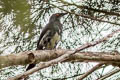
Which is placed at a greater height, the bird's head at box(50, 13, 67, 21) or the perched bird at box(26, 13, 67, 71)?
the bird's head at box(50, 13, 67, 21)

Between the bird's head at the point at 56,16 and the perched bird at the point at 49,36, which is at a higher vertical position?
the bird's head at the point at 56,16

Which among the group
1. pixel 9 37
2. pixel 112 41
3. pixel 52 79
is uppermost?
pixel 9 37

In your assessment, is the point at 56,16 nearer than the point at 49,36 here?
No

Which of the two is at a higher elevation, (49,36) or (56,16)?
(56,16)

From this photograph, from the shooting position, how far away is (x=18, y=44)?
100 inches

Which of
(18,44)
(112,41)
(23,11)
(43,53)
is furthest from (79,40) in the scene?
(23,11)

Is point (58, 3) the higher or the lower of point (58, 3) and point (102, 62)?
the higher

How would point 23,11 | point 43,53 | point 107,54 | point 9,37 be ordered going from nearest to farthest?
point 23,11 → point 43,53 → point 107,54 → point 9,37

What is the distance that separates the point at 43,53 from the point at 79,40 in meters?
1.09

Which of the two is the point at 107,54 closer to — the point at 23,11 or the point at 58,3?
the point at 58,3

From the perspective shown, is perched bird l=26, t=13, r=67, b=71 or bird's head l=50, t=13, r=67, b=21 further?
bird's head l=50, t=13, r=67, b=21

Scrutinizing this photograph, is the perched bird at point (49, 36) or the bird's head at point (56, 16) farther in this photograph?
the bird's head at point (56, 16)

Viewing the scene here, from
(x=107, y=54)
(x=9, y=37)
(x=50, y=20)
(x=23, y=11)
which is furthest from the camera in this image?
(x=50, y=20)

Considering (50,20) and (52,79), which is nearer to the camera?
(52,79)
